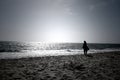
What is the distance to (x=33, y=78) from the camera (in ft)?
19.9

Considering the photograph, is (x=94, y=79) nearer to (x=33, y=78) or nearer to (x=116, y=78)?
(x=116, y=78)

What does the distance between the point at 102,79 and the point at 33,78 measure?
3.75 metres

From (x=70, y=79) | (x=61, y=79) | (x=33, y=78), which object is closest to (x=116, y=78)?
(x=70, y=79)

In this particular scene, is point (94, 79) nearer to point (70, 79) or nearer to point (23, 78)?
point (70, 79)

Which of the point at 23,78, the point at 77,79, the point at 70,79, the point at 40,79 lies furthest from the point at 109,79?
the point at 23,78

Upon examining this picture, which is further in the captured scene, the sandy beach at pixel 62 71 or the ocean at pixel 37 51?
the ocean at pixel 37 51

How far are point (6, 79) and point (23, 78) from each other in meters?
0.86

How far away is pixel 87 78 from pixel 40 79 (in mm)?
2595

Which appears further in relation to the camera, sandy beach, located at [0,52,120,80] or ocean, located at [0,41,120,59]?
ocean, located at [0,41,120,59]

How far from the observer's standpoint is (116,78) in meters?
5.96

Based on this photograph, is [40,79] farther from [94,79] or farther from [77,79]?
[94,79]

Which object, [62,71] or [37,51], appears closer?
[62,71]

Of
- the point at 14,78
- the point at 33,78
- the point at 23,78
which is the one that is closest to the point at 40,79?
the point at 33,78

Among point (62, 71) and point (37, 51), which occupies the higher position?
point (62, 71)
